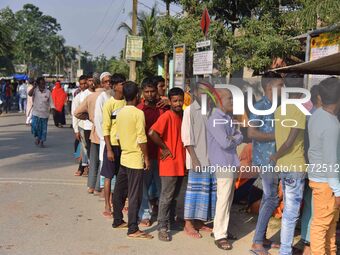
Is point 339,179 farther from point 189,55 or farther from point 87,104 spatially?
point 189,55

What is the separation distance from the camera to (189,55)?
13.5m

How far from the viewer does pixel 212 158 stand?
487 centimetres

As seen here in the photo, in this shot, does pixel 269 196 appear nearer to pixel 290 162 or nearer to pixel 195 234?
→ pixel 290 162

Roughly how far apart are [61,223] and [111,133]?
1.22m

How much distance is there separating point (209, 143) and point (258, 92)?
742 mm

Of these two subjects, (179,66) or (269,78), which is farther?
(179,66)

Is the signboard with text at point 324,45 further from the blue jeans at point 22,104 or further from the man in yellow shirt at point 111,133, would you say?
the blue jeans at point 22,104

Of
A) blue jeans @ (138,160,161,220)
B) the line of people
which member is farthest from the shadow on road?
blue jeans @ (138,160,161,220)

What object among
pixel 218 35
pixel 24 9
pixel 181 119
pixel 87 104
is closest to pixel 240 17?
pixel 218 35

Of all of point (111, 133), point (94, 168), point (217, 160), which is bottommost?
point (94, 168)

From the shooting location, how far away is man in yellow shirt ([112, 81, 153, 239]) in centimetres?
489

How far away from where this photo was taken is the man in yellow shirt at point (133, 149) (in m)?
4.89

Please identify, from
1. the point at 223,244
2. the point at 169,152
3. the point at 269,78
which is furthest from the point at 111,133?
the point at 269,78

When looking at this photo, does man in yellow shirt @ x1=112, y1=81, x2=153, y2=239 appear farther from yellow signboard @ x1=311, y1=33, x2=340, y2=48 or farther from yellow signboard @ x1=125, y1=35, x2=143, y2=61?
yellow signboard @ x1=125, y1=35, x2=143, y2=61
